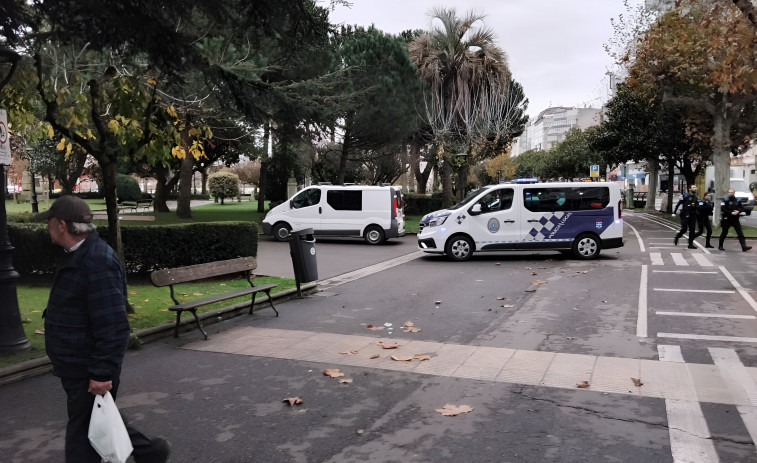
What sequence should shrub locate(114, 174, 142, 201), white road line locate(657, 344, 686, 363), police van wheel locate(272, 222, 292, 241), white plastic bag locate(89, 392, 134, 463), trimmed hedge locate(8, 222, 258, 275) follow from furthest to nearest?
shrub locate(114, 174, 142, 201) → police van wheel locate(272, 222, 292, 241) → trimmed hedge locate(8, 222, 258, 275) → white road line locate(657, 344, 686, 363) → white plastic bag locate(89, 392, 134, 463)

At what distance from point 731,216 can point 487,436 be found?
49.9 ft

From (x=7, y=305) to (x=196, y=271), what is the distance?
227cm

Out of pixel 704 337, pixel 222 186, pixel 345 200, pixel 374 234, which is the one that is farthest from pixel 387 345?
pixel 222 186

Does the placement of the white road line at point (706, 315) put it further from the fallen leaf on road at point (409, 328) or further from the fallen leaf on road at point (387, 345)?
the fallen leaf on road at point (387, 345)

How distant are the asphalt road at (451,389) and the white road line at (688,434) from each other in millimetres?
15

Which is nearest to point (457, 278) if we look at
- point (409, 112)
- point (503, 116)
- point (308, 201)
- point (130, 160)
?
point (130, 160)

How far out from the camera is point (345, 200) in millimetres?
20641

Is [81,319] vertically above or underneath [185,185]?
underneath

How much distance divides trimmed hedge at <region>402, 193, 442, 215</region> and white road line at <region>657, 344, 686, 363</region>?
3010 cm

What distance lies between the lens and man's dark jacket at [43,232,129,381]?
10.3 feet

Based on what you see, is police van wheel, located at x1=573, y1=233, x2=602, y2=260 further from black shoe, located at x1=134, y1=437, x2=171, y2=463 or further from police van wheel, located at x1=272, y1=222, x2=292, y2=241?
black shoe, located at x1=134, y1=437, x2=171, y2=463

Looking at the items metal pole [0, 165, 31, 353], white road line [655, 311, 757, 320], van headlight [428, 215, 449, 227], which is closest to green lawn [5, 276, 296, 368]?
metal pole [0, 165, 31, 353]

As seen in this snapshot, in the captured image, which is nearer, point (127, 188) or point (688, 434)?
point (688, 434)

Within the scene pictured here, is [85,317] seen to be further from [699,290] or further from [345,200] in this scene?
[345,200]
